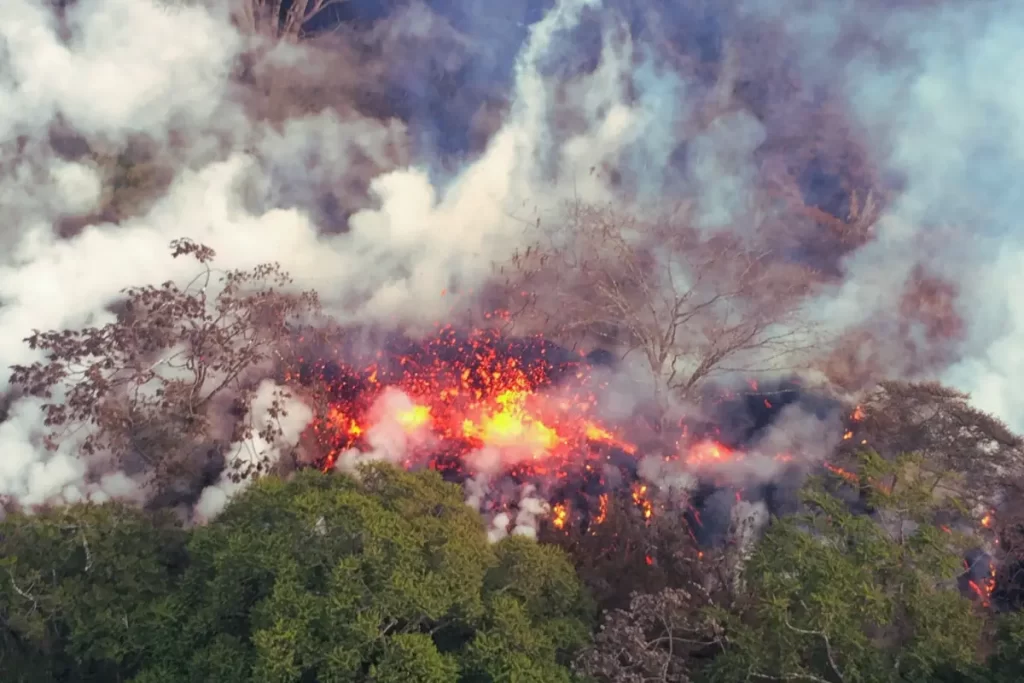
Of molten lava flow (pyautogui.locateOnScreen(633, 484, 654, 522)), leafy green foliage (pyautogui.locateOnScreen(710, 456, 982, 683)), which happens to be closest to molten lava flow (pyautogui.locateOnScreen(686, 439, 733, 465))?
molten lava flow (pyautogui.locateOnScreen(633, 484, 654, 522))

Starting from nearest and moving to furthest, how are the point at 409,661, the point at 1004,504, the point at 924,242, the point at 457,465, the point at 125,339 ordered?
the point at 409,661
the point at 1004,504
the point at 125,339
the point at 457,465
the point at 924,242

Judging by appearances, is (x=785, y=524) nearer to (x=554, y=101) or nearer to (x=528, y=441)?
(x=528, y=441)

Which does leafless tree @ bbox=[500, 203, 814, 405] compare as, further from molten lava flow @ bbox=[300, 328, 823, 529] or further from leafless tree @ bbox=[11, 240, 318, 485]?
leafless tree @ bbox=[11, 240, 318, 485]

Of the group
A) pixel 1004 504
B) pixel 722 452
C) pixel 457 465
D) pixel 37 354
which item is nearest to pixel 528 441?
pixel 457 465

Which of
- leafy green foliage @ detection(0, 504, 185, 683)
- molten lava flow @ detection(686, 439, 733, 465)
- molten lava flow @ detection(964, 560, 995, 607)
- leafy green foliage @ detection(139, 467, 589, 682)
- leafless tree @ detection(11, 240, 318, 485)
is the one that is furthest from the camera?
molten lava flow @ detection(686, 439, 733, 465)

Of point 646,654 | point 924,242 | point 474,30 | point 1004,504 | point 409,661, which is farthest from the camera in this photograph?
point 474,30

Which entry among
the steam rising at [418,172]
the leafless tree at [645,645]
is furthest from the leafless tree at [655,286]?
the leafless tree at [645,645]
